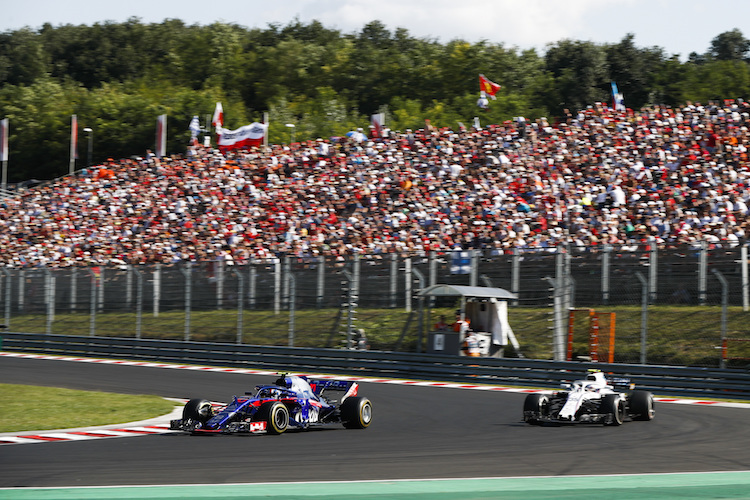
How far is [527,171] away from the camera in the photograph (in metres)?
27.1

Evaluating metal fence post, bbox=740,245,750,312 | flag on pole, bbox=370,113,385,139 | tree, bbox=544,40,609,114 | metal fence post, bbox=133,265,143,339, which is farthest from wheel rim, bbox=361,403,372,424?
tree, bbox=544,40,609,114

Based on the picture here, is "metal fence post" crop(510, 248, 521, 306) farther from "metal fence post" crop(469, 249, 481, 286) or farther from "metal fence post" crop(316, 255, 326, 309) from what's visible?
"metal fence post" crop(316, 255, 326, 309)

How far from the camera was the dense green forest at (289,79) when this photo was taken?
58375 millimetres

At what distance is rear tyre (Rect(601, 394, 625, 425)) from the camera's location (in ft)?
42.4

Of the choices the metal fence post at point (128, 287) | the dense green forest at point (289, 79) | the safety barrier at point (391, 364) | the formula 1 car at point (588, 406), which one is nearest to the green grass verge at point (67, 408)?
the formula 1 car at point (588, 406)

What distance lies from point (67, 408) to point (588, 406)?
24.3ft

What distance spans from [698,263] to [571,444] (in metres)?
8.68

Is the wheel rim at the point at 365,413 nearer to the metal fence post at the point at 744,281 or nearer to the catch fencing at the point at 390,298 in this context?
the catch fencing at the point at 390,298

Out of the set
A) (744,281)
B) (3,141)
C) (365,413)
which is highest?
(3,141)

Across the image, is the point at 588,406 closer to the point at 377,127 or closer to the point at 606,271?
the point at 606,271

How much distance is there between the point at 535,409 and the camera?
513 inches

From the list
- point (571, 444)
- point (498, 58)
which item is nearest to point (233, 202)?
point (571, 444)

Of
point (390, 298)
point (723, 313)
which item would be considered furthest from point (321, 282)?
point (723, 313)

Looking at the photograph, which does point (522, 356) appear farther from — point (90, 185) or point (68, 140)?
point (68, 140)
